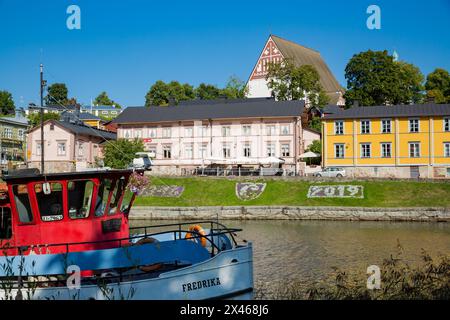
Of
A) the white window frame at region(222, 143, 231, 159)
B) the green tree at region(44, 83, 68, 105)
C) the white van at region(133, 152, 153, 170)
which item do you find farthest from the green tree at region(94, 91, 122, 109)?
the white van at region(133, 152, 153, 170)

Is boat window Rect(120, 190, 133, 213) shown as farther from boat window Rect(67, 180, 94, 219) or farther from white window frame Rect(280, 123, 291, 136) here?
white window frame Rect(280, 123, 291, 136)

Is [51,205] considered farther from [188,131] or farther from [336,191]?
[188,131]

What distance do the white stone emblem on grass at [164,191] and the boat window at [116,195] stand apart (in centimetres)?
4210

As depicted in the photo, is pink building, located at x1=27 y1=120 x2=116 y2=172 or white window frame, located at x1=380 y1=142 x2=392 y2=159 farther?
pink building, located at x1=27 y1=120 x2=116 y2=172

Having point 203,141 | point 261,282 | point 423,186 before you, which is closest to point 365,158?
point 423,186

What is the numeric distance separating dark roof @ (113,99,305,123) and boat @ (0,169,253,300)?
200 feet

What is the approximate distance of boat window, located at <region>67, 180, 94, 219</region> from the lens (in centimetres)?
1658

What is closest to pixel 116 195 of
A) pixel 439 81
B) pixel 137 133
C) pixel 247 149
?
pixel 247 149

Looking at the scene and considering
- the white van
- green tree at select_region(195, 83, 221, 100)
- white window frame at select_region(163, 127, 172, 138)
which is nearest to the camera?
the white van

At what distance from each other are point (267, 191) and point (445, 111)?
26900mm

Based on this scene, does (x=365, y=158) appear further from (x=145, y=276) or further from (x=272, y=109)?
(x=145, y=276)

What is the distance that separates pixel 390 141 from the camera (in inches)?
2761

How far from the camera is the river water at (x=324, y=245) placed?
2530 cm

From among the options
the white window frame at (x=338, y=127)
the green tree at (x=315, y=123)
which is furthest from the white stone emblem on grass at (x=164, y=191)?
the green tree at (x=315, y=123)
